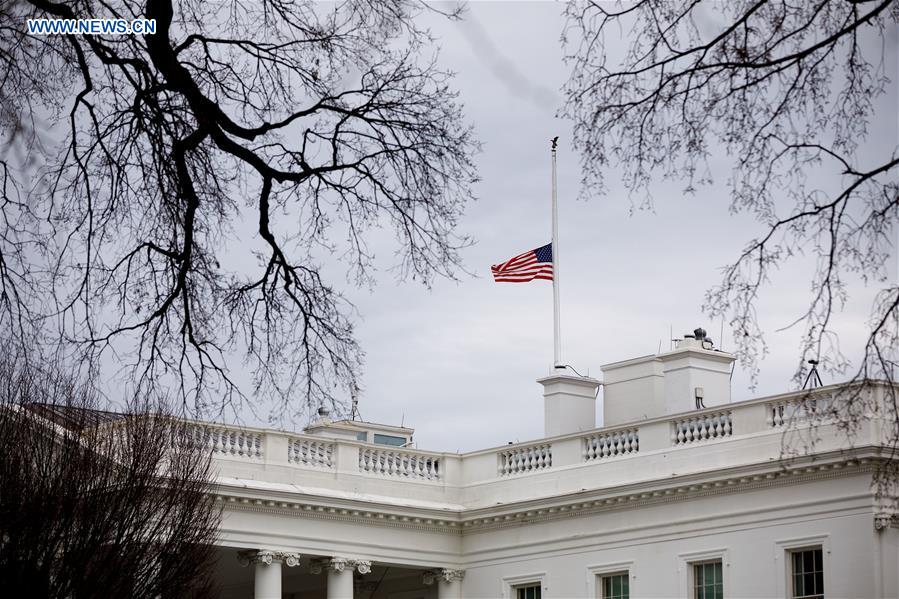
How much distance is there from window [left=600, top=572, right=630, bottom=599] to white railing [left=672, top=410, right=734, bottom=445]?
3.15m

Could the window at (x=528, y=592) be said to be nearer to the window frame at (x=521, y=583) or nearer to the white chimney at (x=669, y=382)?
the window frame at (x=521, y=583)

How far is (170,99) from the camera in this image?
11203 mm

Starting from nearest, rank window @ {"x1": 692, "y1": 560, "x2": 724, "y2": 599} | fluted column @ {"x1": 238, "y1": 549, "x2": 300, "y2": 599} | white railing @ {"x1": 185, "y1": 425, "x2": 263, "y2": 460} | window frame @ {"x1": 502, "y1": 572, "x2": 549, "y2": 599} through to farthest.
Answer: window @ {"x1": 692, "y1": 560, "x2": 724, "y2": 599} → white railing @ {"x1": 185, "y1": 425, "x2": 263, "y2": 460} → fluted column @ {"x1": 238, "y1": 549, "x2": 300, "y2": 599} → window frame @ {"x1": 502, "y1": 572, "x2": 549, "y2": 599}

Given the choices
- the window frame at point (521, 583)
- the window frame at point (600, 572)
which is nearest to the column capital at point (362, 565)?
the window frame at point (521, 583)

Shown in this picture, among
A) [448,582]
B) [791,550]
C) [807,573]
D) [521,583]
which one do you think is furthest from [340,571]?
[807,573]

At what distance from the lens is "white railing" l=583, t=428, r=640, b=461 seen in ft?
119

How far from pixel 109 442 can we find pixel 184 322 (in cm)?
1893

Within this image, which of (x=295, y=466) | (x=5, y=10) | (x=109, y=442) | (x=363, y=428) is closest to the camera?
(x=5, y=10)

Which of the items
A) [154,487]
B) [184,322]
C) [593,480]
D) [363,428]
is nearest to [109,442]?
Answer: [154,487]

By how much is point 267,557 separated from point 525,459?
249 inches

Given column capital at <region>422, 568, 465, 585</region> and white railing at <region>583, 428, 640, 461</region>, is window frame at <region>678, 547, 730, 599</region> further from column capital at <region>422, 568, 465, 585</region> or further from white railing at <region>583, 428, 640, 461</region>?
column capital at <region>422, 568, 465, 585</region>


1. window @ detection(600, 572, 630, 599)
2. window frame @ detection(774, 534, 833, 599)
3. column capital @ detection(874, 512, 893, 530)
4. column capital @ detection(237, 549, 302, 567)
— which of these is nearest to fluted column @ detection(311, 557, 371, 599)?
column capital @ detection(237, 549, 302, 567)

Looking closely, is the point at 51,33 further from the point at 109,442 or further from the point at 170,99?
the point at 109,442

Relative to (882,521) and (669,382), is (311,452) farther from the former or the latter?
(882,521)
